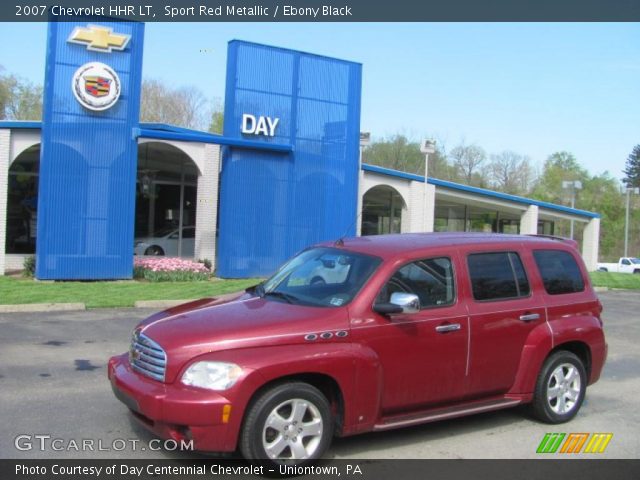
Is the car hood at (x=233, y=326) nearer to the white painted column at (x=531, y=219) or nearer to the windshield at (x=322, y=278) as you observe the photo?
the windshield at (x=322, y=278)

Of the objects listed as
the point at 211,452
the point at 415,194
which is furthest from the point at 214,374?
the point at 415,194

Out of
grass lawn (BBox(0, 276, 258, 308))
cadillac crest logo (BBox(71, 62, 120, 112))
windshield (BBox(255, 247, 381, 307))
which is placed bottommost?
grass lawn (BBox(0, 276, 258, 308))

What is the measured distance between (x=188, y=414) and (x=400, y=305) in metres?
1.78

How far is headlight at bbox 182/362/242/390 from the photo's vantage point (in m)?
4.48

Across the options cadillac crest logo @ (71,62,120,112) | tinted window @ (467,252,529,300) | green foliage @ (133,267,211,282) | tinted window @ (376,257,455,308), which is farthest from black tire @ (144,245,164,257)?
tinted window @ (376,257,455,308)

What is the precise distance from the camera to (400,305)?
5074 millimetres

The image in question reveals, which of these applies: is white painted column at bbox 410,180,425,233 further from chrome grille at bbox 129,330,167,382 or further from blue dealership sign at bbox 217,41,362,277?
chrome grille at bbox 129,330,167,382

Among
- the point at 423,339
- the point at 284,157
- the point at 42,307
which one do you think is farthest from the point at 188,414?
the point at 284,157

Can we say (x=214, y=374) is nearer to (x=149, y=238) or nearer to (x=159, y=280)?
(x=159, y=280)

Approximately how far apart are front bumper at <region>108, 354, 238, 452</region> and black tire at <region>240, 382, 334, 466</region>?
14cm

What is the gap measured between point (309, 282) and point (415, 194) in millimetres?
19436

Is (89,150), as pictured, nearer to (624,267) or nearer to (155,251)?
(155,251)

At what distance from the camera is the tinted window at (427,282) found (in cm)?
543

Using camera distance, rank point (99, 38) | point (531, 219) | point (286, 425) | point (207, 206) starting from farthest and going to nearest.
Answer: point (531, 219)
point (207, 206)
point (99, 38)
point (286, 425)
